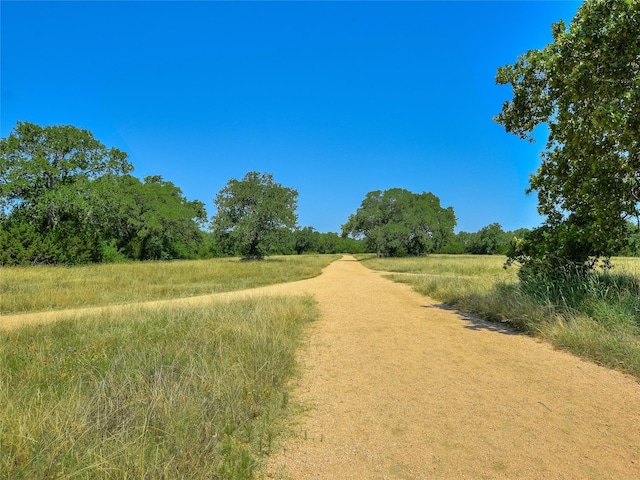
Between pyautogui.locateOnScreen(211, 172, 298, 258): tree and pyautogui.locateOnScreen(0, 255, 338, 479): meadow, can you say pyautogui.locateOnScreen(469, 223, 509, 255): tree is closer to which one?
pyautogui.locateOnScreen(211, 172, 298, 258): tree

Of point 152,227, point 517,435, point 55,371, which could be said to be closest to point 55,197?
point 152,227

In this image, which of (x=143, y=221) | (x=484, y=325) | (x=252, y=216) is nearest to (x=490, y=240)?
(x=252, y=216)

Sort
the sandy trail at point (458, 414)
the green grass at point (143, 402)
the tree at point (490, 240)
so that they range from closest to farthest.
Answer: the green grass at point (143, 402) → the sandy trail at point (458, 414) → the tree at point (490, 240)

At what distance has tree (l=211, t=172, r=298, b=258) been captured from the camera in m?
37.6

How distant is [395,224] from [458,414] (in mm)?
45174

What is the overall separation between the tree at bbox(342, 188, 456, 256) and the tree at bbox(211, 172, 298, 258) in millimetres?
14859

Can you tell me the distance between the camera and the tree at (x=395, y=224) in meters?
Result: 47.1

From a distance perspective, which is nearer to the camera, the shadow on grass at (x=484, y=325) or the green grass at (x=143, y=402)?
the green grass at (x=143, y=402)

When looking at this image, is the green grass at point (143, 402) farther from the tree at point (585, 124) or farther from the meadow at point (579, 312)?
the tree at point (585, 124)

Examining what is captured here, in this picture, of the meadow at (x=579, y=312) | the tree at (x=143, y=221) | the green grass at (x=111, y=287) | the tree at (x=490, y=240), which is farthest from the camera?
the tree at (x=490, y=240)

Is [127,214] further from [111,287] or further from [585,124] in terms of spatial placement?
[585,124]

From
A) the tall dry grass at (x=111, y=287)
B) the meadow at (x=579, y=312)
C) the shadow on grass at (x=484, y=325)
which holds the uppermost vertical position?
the meadow at (x=579, y=312)

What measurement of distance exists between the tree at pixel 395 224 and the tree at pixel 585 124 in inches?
1462

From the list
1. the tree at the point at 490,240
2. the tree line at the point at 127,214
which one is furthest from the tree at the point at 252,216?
the tree at the point at 490,240
